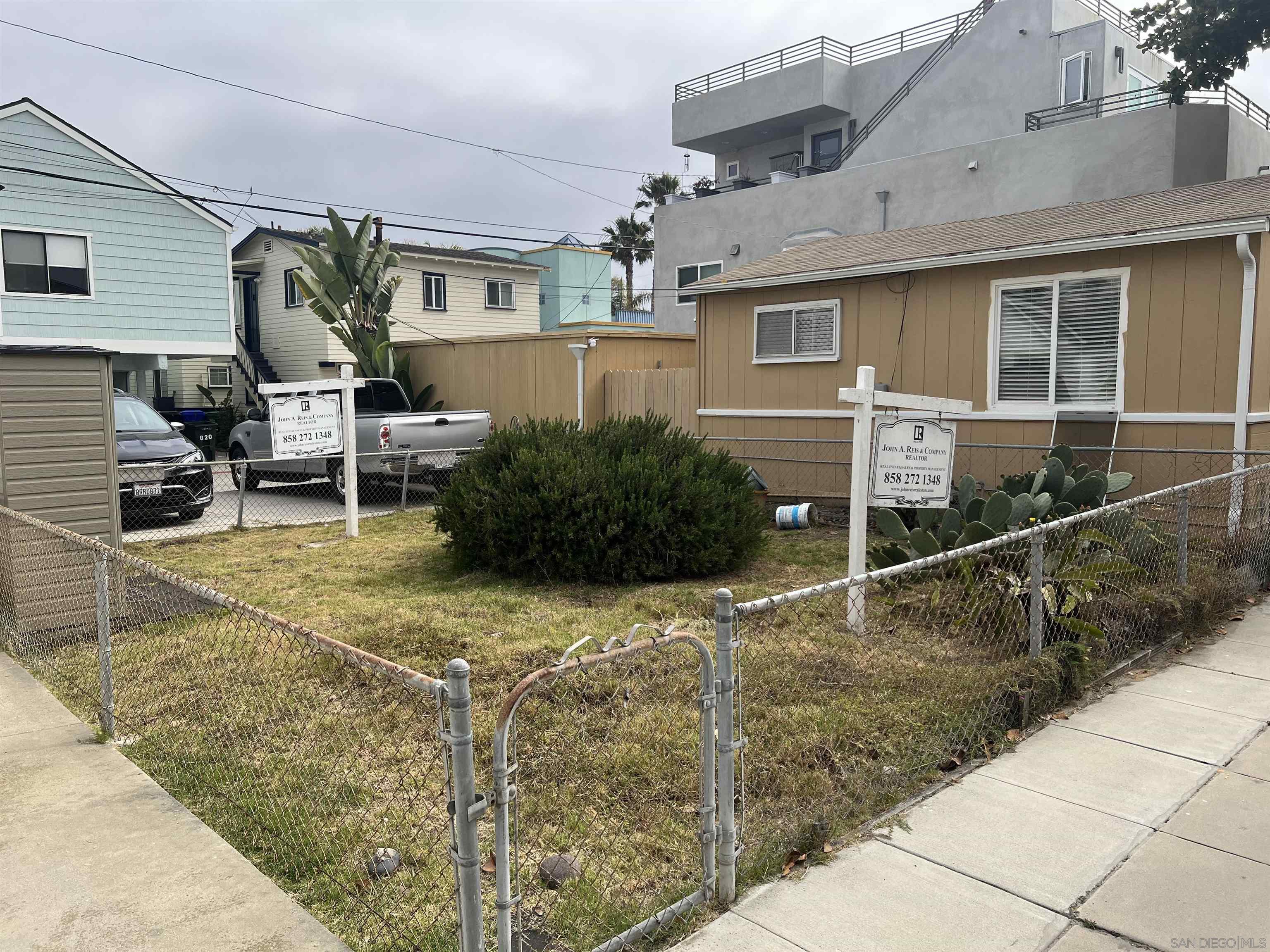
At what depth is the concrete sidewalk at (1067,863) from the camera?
10.3 feet

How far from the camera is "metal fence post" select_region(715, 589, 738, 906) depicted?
3.22 m

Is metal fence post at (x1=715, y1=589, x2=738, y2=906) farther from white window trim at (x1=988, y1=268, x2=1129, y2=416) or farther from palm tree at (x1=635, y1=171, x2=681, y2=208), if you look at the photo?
palm tree at (x1=635, y1=171, x2=681, y2=208)

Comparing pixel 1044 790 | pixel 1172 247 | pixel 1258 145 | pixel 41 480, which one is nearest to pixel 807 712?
pixel 1044 790

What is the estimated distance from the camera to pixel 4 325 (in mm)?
18375

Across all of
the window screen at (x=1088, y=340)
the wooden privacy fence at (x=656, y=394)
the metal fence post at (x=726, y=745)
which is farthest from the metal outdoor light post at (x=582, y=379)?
the metal fence post at (x=726, y=745)

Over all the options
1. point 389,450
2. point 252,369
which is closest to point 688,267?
point 389,450

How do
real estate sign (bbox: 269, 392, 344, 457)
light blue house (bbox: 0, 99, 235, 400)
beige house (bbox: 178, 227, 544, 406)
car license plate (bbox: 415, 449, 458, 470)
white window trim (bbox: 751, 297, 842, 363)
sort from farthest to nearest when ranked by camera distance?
beige house (bbox: 178, 227, 544, 406), light blue house (bbox: 0, 99, 235, 400), car license plate (bbox: 415, 449, 458, 470), white window trim (bbox: 751, 297, 842, 363), real estate sign (bbox: 269, 392, 344, 457)

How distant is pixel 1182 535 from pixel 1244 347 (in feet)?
10.3

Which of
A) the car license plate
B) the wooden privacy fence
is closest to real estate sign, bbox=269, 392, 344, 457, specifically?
the car license plate

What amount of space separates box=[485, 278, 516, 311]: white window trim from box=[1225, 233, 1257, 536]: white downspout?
22709mm

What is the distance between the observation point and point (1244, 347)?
29.5 feet

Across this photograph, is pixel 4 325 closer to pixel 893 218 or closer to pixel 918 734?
pixel 893 218

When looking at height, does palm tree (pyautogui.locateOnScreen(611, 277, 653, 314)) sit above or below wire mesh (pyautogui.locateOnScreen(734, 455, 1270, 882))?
above

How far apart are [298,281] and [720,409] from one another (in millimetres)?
11509
